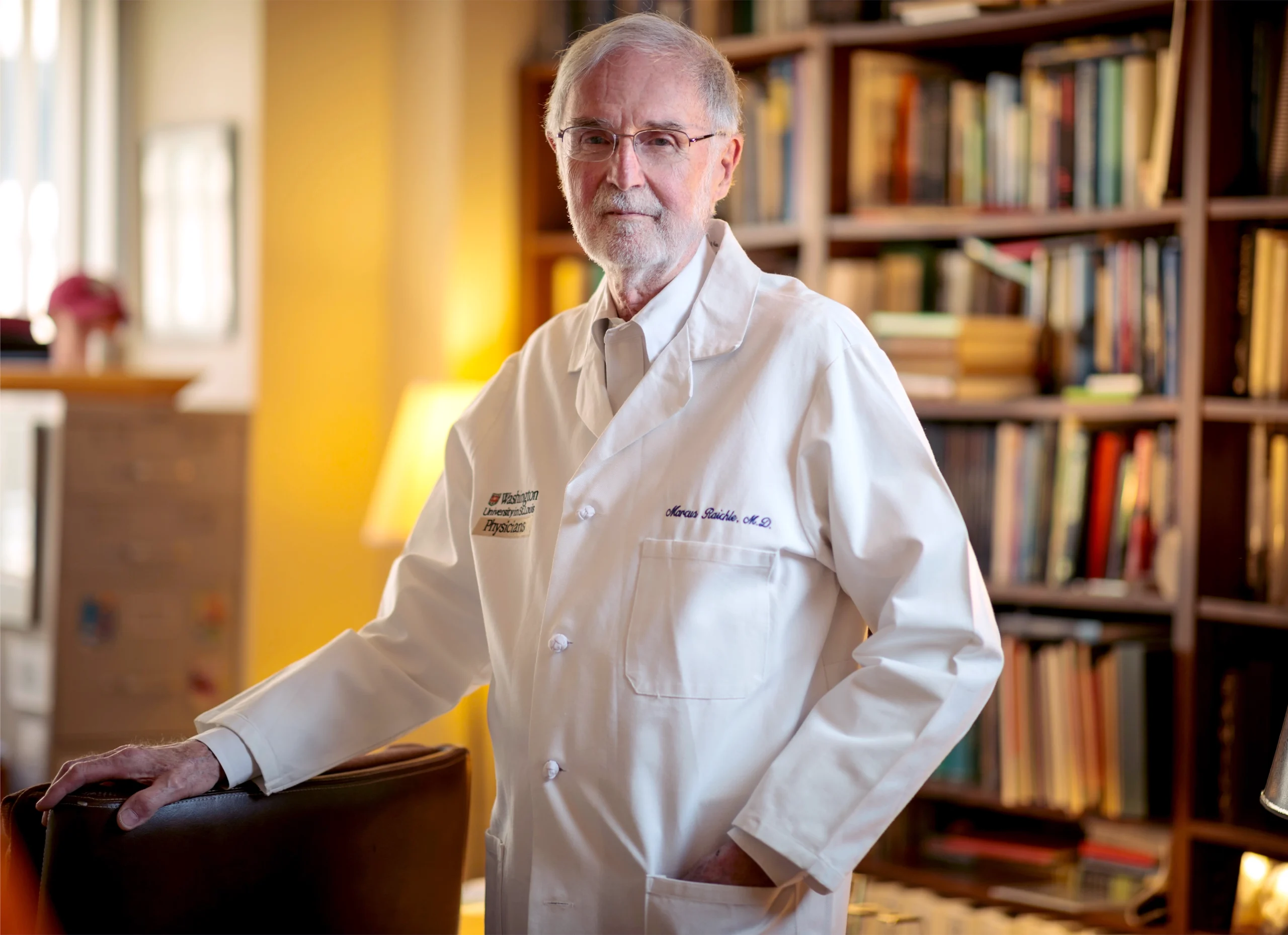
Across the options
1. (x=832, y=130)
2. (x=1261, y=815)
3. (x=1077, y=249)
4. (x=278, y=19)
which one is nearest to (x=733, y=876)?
(x=1261, y=815)

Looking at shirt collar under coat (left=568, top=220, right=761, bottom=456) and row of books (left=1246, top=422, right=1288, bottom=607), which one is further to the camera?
row of books (left=1246, top=422, right=1288, bottom=607)

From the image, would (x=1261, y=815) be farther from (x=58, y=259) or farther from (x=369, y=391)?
(x=58, y=259)

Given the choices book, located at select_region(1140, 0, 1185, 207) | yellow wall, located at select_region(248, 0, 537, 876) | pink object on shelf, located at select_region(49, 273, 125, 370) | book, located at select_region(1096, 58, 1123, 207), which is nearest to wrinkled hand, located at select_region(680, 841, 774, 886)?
book, located at select_region(1140, 0, 1185, 207)

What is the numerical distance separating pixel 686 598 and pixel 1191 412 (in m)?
1.41

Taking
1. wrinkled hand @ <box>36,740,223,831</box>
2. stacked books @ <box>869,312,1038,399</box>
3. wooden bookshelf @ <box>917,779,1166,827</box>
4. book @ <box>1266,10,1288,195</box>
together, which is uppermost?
book @ <box>1266,10,1288,195</box>

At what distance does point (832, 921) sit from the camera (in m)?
1.33

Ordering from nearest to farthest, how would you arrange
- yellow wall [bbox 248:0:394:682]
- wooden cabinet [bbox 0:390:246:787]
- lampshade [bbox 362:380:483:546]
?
lampshade [bbox 362:380:483:546] → wooden cabinet [bbox 0:390:246:787] → yellow wall [bbox 248:0:394:682]

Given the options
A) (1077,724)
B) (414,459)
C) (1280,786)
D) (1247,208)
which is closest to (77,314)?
(414,459)

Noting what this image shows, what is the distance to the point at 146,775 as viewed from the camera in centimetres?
140

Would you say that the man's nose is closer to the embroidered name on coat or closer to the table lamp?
the embroidered name on coat

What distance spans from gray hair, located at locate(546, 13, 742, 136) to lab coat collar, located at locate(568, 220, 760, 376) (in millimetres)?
126

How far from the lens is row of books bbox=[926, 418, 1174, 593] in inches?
96.3

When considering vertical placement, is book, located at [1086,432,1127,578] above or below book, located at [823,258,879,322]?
below

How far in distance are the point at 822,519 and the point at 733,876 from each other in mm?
347
